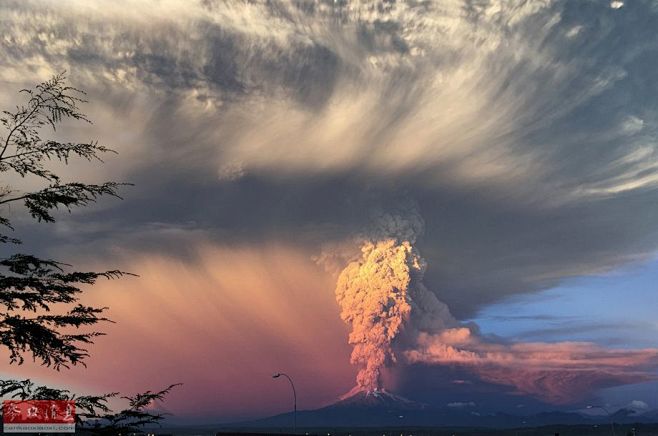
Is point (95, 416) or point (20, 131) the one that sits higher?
point (20, 131)

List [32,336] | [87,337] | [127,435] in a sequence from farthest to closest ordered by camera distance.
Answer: [127,435]
[87,337]
[32,336]

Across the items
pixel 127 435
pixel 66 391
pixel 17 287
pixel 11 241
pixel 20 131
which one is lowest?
pixel 127 435

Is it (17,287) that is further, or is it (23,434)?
(23,434)

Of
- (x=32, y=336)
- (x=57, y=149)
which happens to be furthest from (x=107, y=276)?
(x=57, y=149)

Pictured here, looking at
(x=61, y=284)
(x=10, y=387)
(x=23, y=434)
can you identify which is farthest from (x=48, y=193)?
(x=23, y=434)

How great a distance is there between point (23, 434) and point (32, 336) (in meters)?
2.87

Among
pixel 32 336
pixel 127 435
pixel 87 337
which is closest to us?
pixel 32 336

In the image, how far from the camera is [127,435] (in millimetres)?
18031

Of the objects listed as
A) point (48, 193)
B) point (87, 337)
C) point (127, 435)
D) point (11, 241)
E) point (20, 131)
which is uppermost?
point (20, 131)

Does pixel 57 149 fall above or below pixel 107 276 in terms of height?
above

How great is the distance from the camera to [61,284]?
1562 cm

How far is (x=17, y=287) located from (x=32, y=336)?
1104mm

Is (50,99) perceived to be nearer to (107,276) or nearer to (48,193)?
(48,193)

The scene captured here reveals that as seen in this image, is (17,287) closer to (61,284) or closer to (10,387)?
(61,284)
